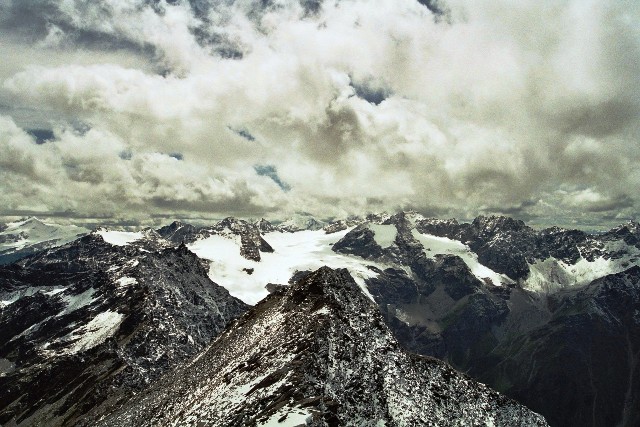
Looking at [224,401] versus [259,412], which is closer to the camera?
[259,412]

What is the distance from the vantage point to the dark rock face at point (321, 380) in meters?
55.2

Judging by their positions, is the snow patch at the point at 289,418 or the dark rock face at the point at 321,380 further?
the dark rock face at the point at 321,380

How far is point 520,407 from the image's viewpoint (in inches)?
3150

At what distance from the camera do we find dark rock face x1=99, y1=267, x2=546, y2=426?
5516cm

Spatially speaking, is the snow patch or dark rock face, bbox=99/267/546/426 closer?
the snow patch

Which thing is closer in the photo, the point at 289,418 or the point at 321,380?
the point at 289,418

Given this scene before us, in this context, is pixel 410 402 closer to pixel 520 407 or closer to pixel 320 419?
pixel 320 419

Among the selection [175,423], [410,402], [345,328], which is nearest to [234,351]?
[175,423]

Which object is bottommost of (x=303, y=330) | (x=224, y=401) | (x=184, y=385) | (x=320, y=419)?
(x=184, y=385)

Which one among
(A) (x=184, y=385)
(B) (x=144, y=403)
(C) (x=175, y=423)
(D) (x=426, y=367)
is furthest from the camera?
(B) (x=144, y=403)

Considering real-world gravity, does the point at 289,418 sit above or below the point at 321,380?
below

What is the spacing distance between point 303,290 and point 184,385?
24300 millimetres

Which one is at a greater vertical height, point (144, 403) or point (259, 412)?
point (259, 412)

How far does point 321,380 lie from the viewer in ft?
185
